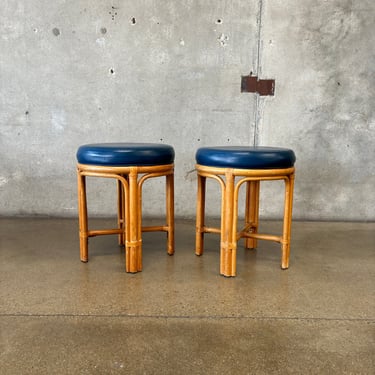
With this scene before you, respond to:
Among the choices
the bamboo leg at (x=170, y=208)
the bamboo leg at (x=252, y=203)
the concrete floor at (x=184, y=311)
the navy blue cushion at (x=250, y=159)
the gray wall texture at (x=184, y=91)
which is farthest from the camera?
the gray wall texture at (x=184, y=91)

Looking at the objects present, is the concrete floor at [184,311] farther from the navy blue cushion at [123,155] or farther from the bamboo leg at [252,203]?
the navy blue cushion at [123,155]

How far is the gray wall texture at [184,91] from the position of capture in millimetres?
2727

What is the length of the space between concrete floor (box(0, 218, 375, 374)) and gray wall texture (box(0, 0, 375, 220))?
0.71 metres

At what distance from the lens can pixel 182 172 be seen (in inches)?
114

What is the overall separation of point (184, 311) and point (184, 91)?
5.91ft

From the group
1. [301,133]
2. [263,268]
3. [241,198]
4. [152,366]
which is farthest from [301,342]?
[301,133]

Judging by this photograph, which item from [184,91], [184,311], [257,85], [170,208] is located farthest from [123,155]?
[257,85]

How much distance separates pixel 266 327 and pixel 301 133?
1.86 meters

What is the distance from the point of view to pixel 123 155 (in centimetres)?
174

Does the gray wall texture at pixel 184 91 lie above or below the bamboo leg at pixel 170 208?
above

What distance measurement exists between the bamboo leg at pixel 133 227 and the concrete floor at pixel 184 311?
0.06m

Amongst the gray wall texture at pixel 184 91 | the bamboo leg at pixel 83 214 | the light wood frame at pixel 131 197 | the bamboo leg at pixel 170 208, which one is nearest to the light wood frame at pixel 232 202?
the bamboo leg at pixel 170 208

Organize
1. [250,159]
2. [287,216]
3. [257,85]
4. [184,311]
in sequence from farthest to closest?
[257,85]
[287,216]
[250,159]
[184,311]

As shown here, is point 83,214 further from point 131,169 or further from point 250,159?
point 250,159
